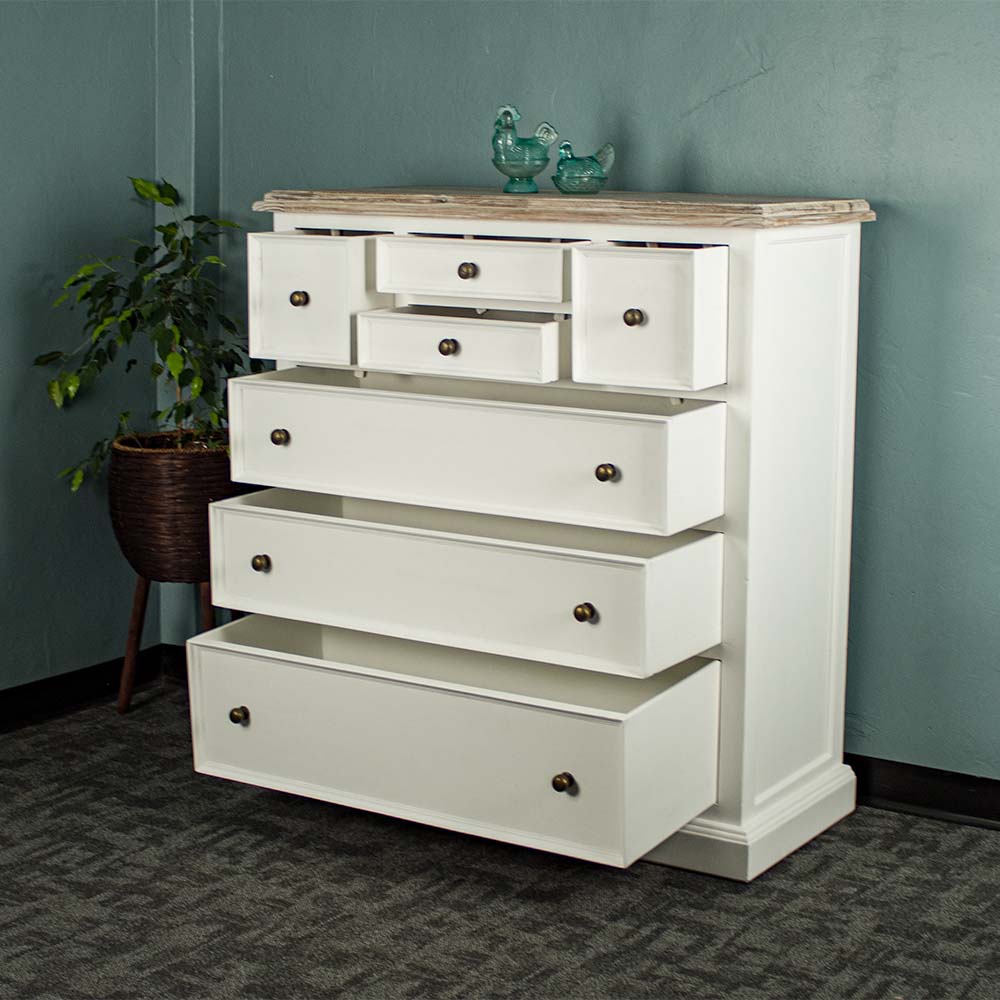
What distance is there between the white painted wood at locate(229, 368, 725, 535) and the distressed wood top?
0.95ft

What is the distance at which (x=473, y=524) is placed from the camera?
107 inches

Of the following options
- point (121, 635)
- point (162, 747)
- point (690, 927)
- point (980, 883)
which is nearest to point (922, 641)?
point (980, 883)

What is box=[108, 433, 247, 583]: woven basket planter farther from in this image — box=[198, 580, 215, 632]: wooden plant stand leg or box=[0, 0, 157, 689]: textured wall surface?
box=[0, 0, 157, 689]: textured wall surface

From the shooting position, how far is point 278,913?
2.38 m

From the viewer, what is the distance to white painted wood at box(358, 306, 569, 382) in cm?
240

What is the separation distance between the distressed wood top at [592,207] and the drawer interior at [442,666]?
2.29ft

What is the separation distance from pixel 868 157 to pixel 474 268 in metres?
0.72

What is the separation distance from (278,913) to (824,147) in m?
1.54

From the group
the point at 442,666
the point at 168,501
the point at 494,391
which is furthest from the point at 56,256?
the point at 442,666

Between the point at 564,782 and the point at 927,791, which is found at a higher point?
the point at 564,782

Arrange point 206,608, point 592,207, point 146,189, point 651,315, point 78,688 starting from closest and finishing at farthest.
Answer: point 651,315 → point 592,207 → point 146,189 → point 206,608 → point 78,688

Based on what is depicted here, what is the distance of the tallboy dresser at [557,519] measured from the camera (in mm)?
2322

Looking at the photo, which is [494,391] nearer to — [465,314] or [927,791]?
[465,314]

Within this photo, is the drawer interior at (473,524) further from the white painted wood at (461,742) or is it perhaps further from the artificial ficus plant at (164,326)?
the artificial ficus plant at (164,326)
